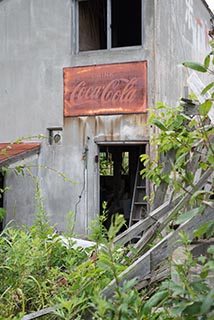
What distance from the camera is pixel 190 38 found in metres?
10.7

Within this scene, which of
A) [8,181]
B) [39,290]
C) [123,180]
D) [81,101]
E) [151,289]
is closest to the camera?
[151,289]

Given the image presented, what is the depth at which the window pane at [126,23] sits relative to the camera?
A: 1160 centimetres

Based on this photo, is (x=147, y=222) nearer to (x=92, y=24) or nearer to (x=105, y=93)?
(x=105, y=93)

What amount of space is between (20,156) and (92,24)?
340 centimetres

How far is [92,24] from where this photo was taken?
9430mm

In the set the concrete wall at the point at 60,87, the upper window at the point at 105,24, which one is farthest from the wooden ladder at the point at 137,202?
the upper window at the point at 105,24

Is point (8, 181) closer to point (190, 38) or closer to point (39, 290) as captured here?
point (190, 38)

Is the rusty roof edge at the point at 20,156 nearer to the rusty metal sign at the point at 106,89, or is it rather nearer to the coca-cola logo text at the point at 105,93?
the rusty metal sign at the point at 106,89

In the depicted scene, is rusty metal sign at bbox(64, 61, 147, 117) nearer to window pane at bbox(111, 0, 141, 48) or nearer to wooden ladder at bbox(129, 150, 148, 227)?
wooden ladder at bbox(129, 150, 148, 227)

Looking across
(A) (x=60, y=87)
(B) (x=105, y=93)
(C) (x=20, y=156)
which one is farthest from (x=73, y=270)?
(A) (x=60, y=87)

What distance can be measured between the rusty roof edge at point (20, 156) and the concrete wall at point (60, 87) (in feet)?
0.57

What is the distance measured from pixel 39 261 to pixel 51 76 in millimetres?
6663

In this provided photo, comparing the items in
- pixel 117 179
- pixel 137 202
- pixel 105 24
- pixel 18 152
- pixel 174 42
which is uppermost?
pixel 105 24

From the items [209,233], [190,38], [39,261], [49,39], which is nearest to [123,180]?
[190,38]
